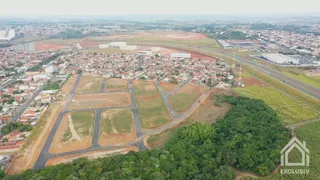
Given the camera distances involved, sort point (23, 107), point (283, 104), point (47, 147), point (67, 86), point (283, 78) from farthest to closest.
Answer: point (283, 78) < point (67, 86) < point (23, 107) < point (283, 104) < point (47, 147)

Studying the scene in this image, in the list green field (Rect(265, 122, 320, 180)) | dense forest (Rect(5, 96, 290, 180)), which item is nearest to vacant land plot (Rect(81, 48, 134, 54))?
dense forest (Rect(5, 96, 290, 180))

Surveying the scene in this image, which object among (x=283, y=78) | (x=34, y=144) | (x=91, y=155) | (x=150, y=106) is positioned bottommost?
(x=91, y=155)

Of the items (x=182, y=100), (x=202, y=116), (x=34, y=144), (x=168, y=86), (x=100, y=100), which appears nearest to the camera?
(x=34, y=144)

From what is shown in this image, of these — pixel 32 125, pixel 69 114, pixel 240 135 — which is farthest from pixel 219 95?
pixel 32 125

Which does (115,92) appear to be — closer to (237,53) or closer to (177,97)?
(177,97)

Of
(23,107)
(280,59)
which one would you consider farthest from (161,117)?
(280,59)

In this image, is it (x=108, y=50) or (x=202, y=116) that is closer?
(x=202, y=116)

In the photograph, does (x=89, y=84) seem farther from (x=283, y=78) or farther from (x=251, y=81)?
(x=283, y=78)

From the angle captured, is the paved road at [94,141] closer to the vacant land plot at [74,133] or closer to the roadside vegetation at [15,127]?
the vacant land plot at [74,133]
